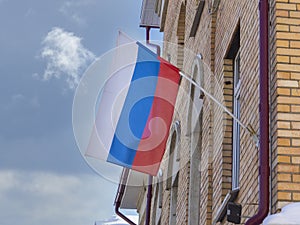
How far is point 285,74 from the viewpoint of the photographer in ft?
23.5

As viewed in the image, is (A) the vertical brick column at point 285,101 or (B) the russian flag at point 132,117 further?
(B) the russian flag at point 132,117

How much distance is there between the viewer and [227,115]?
9805 mm

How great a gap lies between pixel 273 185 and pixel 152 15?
15.3 metres

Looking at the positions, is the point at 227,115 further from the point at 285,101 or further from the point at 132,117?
the point at 285,101

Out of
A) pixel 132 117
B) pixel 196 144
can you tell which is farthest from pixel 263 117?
pixel 196 144

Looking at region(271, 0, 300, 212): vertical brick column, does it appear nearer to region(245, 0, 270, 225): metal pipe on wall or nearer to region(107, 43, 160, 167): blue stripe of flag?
region(245, 0, 270, 225): metal pipe on wall

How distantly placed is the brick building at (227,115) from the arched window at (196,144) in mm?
15

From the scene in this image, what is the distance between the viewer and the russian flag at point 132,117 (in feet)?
30.5

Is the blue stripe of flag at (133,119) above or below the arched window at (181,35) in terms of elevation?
below

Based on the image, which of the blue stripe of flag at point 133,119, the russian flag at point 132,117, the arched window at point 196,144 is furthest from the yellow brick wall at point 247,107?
the blue stripe of flag at point 133,119

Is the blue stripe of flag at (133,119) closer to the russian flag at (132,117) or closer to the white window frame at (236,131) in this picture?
the russian flag at (132,117)

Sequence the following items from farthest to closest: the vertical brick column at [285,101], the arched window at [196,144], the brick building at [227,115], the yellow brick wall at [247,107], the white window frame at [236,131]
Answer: the arched window at [196,144], the white window frame at [236,131], the brick building at [227,115], the yellow brick wall at [247,107], the vertical brick column at [285,101]

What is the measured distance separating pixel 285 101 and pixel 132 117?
283 cm

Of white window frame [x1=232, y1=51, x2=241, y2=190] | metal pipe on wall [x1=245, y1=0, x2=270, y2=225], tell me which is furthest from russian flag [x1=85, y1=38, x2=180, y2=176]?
metal pipe on wall [x1=245, y1=0, x2=270, y2=225]
